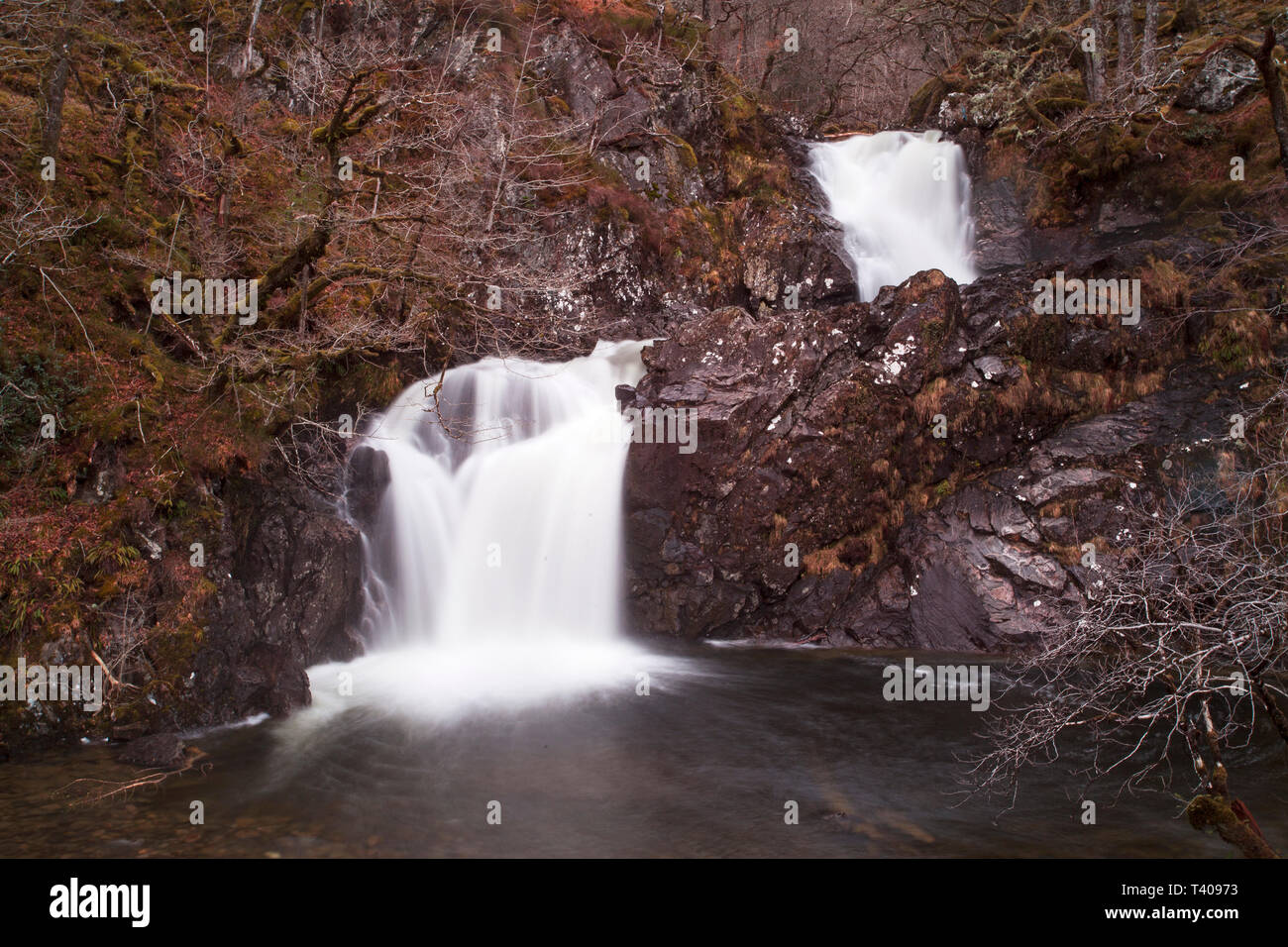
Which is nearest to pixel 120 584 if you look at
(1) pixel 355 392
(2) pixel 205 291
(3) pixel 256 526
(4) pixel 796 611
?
(3) pixel 256 526

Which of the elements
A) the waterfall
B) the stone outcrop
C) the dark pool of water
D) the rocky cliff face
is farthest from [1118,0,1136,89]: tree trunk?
the dark pool of water

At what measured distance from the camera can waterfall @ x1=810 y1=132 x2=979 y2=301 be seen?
17.9 m

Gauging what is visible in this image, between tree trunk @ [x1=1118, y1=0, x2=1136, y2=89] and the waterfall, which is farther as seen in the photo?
the waterfall

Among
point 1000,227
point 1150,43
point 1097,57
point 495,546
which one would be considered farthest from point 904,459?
point 1097,57

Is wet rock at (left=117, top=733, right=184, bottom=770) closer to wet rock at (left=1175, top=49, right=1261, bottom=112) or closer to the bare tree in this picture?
the bare tree

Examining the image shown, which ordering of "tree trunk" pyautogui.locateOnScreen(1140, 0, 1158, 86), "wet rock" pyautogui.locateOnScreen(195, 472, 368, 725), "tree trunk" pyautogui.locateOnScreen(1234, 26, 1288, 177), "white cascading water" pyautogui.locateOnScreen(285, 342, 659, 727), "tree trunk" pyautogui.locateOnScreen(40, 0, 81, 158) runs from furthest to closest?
"tree trunk" pyautogui.locateOnScreen(1140, 0, 1158, 86) < "white cascading water" pyautogui.locateOnScreen(285, 342, 659, 727) < "tree trunk" pyautogui.locateOnScreen(1234, 26, 1288, 177) < "tree trunk" pyautogui.locateOnScreen(40, 0, 81, 158) < "wet rock" pyautogui.locateOnScreen(195, 472, 368, 725)

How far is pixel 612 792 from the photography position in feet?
24.2

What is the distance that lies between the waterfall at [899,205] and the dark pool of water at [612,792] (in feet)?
37.9

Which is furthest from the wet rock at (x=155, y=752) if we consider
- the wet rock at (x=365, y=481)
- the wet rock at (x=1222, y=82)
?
the wet rock at (x=1222, y=82)

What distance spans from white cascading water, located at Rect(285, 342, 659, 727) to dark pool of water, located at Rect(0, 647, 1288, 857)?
1.68 metres

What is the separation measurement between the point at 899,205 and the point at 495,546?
1322 cm

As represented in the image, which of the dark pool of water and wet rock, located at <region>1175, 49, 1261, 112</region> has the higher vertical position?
wet rock, located at <region>1175, 49, 1261, 112</region>

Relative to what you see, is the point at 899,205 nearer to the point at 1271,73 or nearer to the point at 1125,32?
the point at 1125,32

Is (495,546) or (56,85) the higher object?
(56,85)
